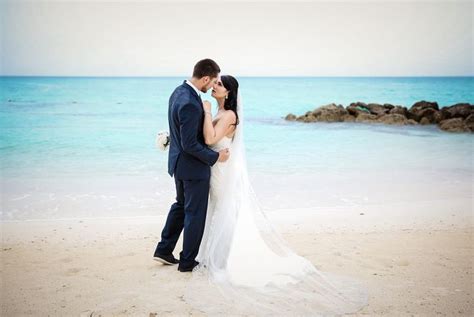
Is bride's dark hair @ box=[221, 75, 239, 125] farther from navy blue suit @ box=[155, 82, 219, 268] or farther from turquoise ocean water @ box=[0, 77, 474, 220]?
turquoise ocean water @ box=[0, 77, 474, 220]

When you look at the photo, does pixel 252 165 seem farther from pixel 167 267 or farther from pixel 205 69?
pixel 205 69

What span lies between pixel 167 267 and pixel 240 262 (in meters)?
0.60

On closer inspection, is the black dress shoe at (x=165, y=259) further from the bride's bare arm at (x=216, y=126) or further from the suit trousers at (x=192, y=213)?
the bride's bare arm at (x=216, y=126)

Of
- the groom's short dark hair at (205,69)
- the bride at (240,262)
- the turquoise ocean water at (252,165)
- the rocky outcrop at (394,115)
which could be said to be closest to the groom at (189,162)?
the groom's short dark hair at (205,69)

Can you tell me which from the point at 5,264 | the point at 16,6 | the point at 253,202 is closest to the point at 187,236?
the point at 253,202

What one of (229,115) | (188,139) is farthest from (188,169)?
(229,115)

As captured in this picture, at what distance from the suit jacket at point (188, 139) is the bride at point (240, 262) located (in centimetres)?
11

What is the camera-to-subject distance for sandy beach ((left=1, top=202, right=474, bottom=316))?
2.99 metres

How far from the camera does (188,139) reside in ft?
10.6

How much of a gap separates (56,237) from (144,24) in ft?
91.0

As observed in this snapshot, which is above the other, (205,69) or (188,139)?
(205,69)

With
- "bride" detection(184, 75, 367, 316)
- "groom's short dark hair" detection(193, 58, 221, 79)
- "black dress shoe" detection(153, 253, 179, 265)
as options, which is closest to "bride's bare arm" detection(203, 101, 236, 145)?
"bride" detection(184, 75, 367, 316)

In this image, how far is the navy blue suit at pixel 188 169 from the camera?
3.23m

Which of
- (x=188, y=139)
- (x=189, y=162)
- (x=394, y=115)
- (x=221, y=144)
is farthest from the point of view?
(x=394, y=115)
